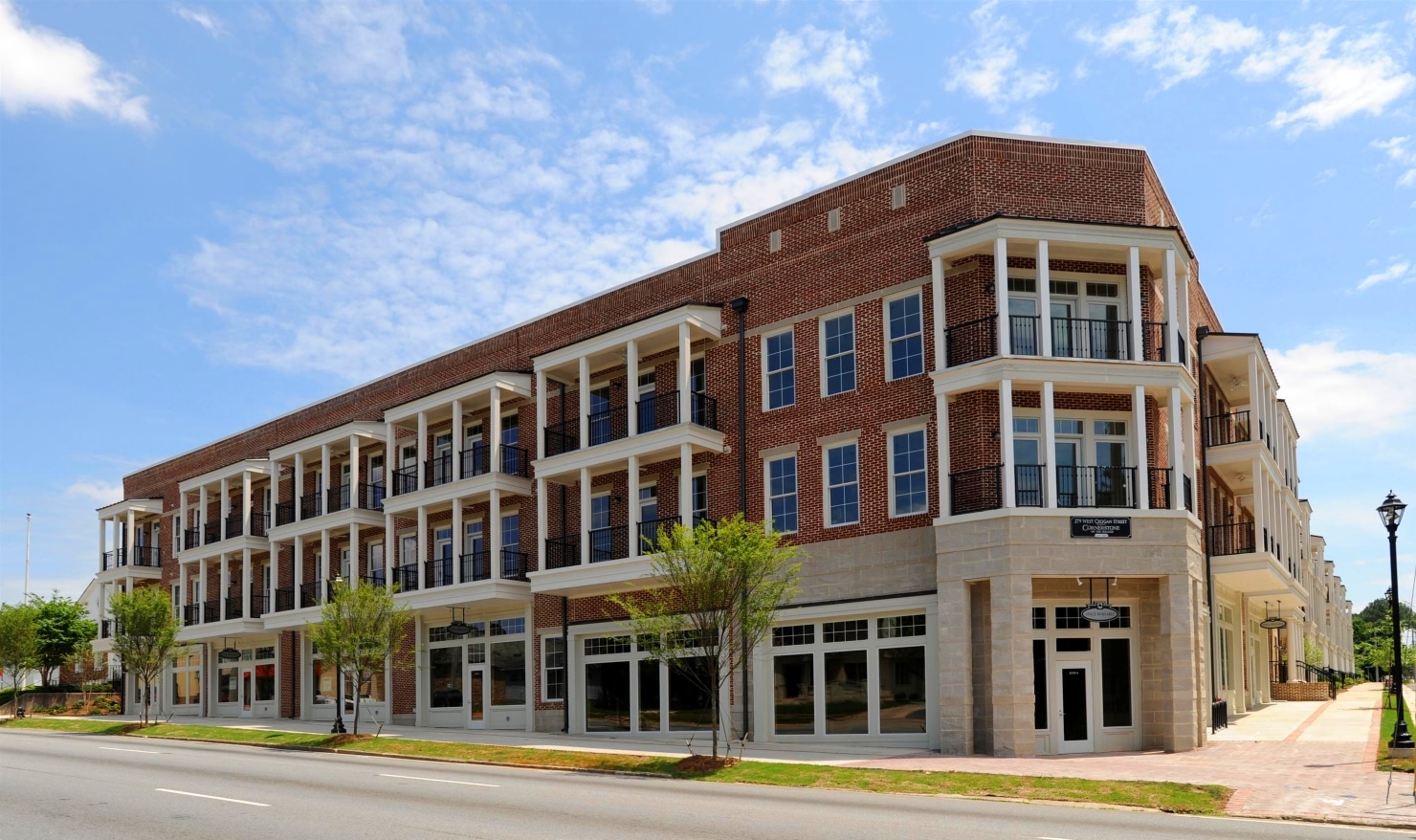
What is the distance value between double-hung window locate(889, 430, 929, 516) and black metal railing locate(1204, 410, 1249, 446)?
10998mm

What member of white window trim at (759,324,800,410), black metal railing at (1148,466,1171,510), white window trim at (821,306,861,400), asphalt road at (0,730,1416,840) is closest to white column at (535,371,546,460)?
white window trim at (759,324,800,410)

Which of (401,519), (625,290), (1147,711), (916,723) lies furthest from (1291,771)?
(401,519)

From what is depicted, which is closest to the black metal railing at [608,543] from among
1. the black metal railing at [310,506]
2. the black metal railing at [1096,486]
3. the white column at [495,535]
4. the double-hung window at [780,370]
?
the white column at [495,535]

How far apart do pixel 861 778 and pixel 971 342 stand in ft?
31.4

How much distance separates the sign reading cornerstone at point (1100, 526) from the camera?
79.2 feet

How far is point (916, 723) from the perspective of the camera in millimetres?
25547

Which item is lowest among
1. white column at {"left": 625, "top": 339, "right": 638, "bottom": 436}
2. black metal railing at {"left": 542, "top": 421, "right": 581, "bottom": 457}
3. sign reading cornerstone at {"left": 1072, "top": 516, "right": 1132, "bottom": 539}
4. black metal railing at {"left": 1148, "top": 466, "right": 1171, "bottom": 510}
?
sign reading cornerstone at {"left": 1072, "top": 516, "right": 1132, "bottom": 539}

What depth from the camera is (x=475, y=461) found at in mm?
37750

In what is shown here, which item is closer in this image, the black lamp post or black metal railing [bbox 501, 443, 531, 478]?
the black lamp post

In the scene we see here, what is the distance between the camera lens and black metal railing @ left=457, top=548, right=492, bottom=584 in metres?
35.6

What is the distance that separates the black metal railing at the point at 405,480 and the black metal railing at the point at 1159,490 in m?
23.1

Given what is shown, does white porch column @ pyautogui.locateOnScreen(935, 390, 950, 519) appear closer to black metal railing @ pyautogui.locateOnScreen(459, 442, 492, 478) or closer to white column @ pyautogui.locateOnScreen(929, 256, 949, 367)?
white column @ pyautogui.locateOnScreen(929, 256, 949, 367)

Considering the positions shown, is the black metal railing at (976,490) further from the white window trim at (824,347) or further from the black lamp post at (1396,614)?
the black lamp post at (1396,614)

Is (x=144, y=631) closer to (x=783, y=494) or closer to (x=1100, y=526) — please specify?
(x=783, y=494)
